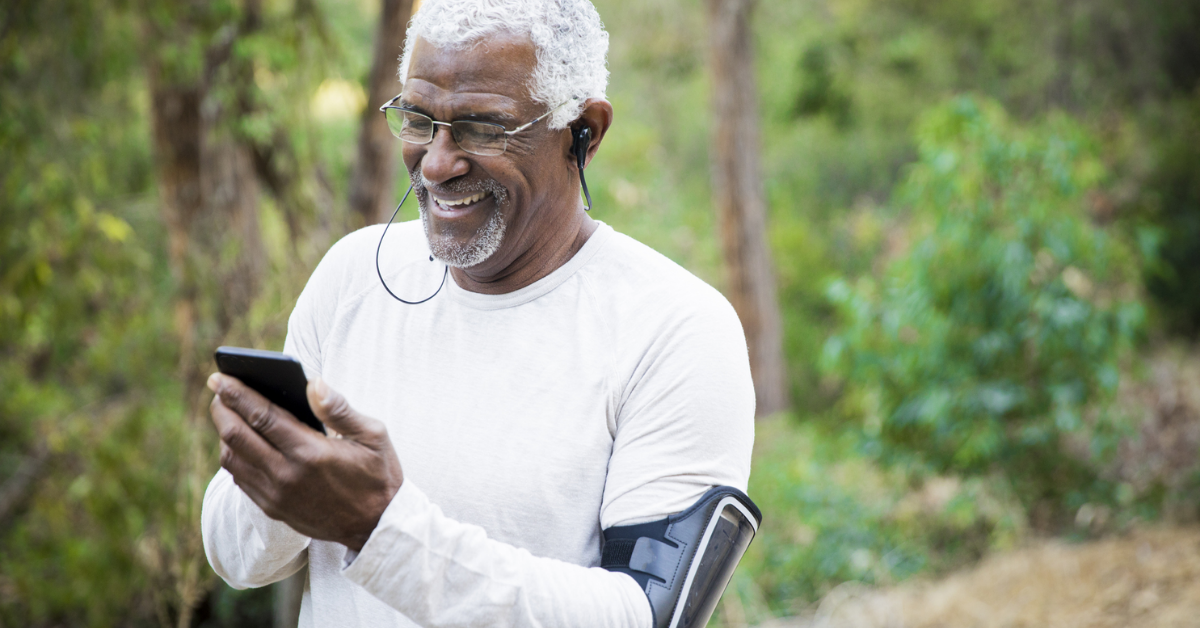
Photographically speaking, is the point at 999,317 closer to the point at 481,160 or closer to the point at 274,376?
the point at 481,160

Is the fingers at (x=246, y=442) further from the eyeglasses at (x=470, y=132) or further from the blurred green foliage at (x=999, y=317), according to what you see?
the blurred green foliage at (x=999, y=317)

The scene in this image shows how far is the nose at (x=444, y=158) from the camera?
1326 mm

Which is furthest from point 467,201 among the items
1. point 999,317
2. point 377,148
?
point 999,317

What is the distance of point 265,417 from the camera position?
102cm

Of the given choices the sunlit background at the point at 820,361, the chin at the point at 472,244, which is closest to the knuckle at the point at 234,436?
the chin at the point at 472,244

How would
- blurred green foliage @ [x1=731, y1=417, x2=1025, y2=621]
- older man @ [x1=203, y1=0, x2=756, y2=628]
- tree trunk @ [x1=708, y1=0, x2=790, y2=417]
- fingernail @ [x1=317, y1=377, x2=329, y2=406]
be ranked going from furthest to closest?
tree trunk @ [x1=708, y1=0, x2=790, y2=417] < blurred green foliage @ [x1=731, y1=417, x2=1025, y2=621] < older man @ [x1=203, y1=0, x2=756, y2=628] < fingernail @ [x1=317, y1=377, x2=329, y2=406]

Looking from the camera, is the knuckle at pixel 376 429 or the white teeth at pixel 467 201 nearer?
the knuckle at pixel 376 429

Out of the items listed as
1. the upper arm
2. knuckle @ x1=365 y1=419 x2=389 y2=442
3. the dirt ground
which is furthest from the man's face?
the dirt ground

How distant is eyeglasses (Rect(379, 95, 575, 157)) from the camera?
1.31 m

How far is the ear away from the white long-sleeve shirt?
0.13m

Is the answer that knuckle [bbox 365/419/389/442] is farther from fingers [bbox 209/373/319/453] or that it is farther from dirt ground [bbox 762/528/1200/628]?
dirt ground [bbox 762/528/1200/628]

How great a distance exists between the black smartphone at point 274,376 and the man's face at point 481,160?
390 millimetres

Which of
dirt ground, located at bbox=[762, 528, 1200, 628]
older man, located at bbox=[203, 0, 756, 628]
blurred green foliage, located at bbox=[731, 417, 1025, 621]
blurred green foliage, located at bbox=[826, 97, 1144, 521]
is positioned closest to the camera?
older man, located at bbox=[203, 0, 756, 628]

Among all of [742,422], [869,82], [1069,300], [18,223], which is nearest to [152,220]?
[18,223]
